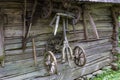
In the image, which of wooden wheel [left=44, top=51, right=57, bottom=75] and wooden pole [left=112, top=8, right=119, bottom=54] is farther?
wooden pole [left=112, top=8, right=119, bottom=54]

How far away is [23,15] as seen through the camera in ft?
17.5

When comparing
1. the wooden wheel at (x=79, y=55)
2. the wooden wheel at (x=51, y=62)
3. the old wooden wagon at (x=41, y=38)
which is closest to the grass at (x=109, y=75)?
the old wooden wagon at (x=41, y=38)

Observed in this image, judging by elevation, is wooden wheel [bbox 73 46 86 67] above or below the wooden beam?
below

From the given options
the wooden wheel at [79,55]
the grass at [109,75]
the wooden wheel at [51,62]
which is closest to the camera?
the wooden wheel at [51,62]

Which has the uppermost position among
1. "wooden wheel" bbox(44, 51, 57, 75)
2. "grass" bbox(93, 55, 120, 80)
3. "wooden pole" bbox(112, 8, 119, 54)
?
"wooden pole" bbox(112, 8, 119, 54)

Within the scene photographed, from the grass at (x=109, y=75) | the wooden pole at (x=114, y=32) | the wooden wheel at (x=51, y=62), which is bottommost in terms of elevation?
the grass at (x=109, y=75)

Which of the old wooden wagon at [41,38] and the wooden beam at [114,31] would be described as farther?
the wooden beam at [114,31]

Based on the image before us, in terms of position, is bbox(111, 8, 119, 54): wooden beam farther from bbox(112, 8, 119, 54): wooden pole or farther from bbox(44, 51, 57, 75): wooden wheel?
bbox(44, 51, 57, 75): wooden wheel

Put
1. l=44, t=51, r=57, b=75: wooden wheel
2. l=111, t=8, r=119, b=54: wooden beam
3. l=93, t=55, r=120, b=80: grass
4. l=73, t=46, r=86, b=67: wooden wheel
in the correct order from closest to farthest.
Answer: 1. l=44, t=51, r=57, b=75: wooden wheel
2. l=73, t=46, r=86, b=67: wooden wheel
3. l=93, t=55, r=120, b=80: grass
4. l=111, t=8, r=119, b=54: wooden beam

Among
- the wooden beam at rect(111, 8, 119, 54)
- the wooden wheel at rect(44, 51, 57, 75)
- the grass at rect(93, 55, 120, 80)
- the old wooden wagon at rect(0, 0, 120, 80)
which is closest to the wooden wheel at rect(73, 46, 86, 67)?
the old wooden wagon at rect(0, 0, 120, 80)

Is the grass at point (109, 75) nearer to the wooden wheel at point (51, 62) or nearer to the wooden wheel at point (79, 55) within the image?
the wooden wheel at point (79, 55)

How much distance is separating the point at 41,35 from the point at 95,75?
2748mm

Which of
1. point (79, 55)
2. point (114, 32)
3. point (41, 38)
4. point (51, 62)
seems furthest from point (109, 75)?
point (51, 62)

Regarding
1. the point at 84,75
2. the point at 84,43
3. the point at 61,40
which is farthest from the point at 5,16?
the point at 84,75
